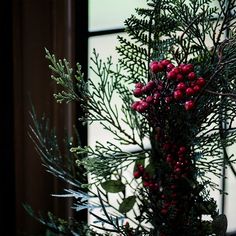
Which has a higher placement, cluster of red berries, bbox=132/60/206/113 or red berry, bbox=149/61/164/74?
red berry, bbox=149/61/164/74

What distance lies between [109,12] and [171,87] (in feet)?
1.28

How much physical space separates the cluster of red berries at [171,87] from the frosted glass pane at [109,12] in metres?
0.35

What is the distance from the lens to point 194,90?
796 mm

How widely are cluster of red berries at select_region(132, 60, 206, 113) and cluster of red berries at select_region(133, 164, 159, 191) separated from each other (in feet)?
0.33

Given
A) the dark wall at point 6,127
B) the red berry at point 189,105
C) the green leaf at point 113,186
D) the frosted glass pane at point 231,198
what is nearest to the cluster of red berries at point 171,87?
the red berry at point 189,105

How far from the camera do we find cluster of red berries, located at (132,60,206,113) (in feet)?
2.60

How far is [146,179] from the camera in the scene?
87cm

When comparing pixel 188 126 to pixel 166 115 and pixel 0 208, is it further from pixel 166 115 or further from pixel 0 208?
pixel 0 208

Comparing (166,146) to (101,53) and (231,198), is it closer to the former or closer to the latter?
(101,53)

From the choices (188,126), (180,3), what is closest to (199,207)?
(188,126)

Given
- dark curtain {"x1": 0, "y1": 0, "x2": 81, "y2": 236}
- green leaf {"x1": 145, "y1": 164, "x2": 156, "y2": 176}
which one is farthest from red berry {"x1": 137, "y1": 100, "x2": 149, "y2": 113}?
dark curtain {"x1": 0, "y1": 0, "x2": 81, "y2": 236}

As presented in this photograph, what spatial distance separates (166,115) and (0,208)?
1.33 ft

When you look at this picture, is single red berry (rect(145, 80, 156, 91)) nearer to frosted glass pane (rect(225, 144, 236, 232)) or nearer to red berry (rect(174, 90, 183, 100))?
red berry (rect(174, 90, 183, 100))

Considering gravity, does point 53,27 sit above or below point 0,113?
above
